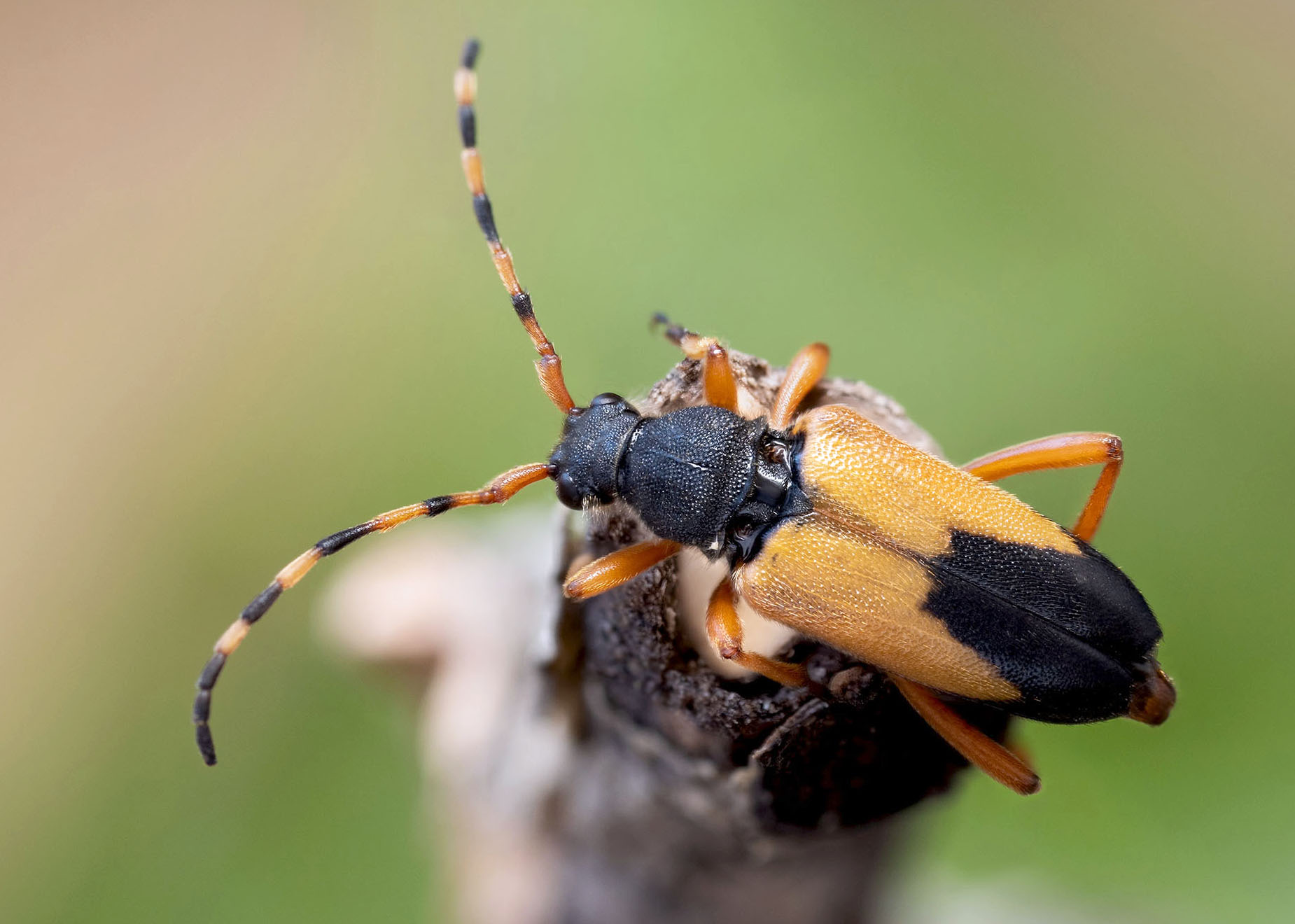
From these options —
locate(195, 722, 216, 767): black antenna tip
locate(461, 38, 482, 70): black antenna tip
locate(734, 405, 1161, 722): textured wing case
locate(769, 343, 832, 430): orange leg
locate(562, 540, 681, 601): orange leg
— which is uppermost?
locate(461, 38, 482, 70): black antenna tip

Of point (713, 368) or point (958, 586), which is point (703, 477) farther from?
point (958, 586)

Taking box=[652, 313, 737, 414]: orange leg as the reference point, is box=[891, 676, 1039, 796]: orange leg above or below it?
below

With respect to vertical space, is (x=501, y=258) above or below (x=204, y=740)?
above

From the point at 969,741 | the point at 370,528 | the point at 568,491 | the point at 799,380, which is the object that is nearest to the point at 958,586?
the point at 969,741

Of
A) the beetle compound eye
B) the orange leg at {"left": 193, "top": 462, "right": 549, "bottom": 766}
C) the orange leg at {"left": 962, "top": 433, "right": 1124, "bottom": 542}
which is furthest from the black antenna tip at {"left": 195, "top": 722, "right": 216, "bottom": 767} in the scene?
the orange leg at {"left": 962, "top": 433, "right": 1124, "bottom": 542}

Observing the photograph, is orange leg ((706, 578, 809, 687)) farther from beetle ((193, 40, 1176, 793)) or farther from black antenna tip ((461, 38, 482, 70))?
black antenna tip ((461, 38, 482, 70))

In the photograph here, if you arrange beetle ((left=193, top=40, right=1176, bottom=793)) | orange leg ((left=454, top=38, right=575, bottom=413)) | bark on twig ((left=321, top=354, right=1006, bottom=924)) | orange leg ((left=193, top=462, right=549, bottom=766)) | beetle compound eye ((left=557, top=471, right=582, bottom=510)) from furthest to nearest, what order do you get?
orange leg ((left=454, top=38, right=575, bottom=413)), orange leg ((left=193, top=462, right=549, bottom=766)), beetle compound eye ((left=557, top=471, right=582, bottom=510)), beetle ((left=193, top=40, right=1176, bottom=793)), bark on twig ((left=321, top=354, right=1006, bottom=924))

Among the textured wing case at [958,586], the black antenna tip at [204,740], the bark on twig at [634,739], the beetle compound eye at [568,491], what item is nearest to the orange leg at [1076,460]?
the textured wing case at [958,586]
